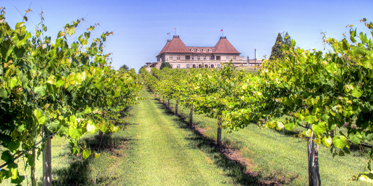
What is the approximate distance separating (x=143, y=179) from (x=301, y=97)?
7.34m

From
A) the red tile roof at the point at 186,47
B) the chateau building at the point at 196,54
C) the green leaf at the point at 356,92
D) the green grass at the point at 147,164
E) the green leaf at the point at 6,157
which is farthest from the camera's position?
the red tile roof at the point at 186,47

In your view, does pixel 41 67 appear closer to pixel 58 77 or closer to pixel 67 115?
pixel 67 115

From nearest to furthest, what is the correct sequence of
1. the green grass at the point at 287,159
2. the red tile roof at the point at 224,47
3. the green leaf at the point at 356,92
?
the green leaf at the point at 356,92
the green grass at the point at 287,159
the red tile roof at the point at 224,47

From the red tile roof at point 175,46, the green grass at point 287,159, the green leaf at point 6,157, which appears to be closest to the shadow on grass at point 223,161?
the green grass at point 287,159

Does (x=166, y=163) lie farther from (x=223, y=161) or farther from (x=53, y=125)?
(x=53, y=125)

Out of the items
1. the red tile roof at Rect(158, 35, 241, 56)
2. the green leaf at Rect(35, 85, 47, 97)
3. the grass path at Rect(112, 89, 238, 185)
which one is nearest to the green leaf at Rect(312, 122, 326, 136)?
the green leaf at Rect(35, 85, 47, 97)

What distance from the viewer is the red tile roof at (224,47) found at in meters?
82.4

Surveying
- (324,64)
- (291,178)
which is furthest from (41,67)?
(291,178)

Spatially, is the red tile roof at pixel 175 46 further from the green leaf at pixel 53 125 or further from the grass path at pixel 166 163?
the green leaf at pixel 53 125

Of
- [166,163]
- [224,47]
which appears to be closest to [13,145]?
[166,163]

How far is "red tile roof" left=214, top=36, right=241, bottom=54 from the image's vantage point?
82438 millimetres

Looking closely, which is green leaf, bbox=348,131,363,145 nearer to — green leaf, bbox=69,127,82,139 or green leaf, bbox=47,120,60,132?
green leaf, bbox=69,127,82,139

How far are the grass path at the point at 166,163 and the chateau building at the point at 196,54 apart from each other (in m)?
62.9

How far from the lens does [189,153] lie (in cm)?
1246
